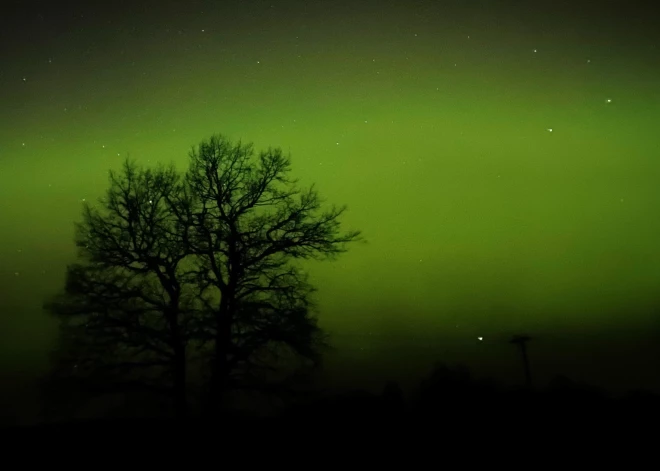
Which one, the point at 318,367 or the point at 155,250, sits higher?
the point at 155,250

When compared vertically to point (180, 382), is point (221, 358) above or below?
above

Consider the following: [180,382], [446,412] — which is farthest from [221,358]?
[446,412]

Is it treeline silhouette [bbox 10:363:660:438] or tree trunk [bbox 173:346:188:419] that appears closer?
treeline silhouette [bbox 10:363:660:438]

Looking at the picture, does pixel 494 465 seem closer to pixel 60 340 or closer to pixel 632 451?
pixel 632 451

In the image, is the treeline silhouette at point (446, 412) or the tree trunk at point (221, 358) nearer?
the treeline silhouette at point (446, 412)

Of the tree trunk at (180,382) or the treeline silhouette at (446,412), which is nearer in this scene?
the treeline silhouette at (446,412)

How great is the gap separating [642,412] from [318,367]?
769 cm

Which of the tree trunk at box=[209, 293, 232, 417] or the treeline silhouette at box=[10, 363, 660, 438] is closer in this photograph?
the treeline silhouette at box=[10, 363, 660, 438]

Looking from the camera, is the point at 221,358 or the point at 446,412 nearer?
the point at 446,412

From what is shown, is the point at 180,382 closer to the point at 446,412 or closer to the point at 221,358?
the point at 221,358

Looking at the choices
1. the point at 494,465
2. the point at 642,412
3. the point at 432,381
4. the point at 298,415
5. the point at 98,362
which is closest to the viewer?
the point at 494,465

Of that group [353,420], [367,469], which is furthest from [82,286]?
[367,469]

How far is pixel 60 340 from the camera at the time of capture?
1825 cm

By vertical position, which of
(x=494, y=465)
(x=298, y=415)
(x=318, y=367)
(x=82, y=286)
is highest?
(x=82, y=286)
